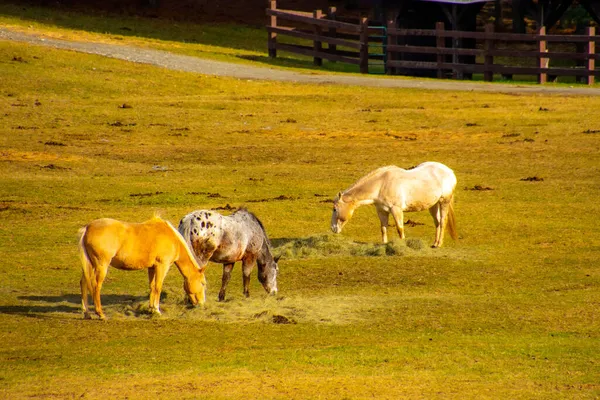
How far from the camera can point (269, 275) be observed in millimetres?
15031

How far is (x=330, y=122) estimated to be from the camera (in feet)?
106

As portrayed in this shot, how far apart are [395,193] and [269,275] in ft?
11.3

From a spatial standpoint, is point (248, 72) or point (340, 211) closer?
point (340, 211)

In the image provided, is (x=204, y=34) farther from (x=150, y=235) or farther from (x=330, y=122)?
(x=150, y=235)

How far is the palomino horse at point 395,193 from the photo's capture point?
17812mm

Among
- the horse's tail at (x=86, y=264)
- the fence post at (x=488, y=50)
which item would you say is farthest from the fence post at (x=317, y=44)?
the horse's tail at (x=86, y=264)

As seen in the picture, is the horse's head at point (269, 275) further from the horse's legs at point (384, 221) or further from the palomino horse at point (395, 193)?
the horse's legs at point (384, 221)

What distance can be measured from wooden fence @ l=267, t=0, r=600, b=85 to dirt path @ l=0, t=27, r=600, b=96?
3.48ft

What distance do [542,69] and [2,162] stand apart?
20.3m

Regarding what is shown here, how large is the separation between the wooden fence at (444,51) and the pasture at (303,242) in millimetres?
3977

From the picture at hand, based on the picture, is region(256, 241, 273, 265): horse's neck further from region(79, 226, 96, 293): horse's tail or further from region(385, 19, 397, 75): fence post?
region(385, 19, 397, 75): fence post

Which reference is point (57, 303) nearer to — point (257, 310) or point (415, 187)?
point (257, 310)

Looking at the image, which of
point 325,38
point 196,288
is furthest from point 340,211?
point 325,38

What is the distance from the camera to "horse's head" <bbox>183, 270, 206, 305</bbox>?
45.8 feet
